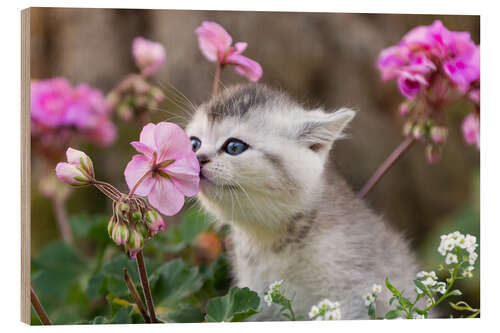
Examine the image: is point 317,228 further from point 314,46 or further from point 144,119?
point 314,46

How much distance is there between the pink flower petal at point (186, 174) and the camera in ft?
5.41

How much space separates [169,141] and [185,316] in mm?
512

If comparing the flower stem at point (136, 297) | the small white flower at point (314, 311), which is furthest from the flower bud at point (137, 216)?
the small white flower at point (314, 311)

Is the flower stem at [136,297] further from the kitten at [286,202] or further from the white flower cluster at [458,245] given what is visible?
the white flower cluster at [458,245]

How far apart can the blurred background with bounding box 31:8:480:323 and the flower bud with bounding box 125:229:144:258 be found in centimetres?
202

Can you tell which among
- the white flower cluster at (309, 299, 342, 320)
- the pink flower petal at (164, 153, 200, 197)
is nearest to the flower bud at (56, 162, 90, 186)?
the pink flower petal at (164, 153, 200, 197)

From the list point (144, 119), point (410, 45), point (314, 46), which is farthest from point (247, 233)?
point (314, 46)

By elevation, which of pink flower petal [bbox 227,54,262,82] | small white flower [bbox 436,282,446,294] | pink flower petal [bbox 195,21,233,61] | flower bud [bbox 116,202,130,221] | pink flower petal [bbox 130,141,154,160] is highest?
pink flower petal [bbox 195,21,233,61]

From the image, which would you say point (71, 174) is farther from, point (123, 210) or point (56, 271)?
point (56, 271)

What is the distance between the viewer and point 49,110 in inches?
90.0

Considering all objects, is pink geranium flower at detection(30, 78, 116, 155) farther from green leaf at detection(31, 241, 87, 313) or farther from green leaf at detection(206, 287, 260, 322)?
green leaf at detection(206, 287, 260, 322)

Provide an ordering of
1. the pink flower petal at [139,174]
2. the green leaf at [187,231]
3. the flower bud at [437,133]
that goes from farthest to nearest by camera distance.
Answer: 1. the green leaf at [187,231]
2. the flower bud at [437,133]
3. the pink flower petal at [139,174]

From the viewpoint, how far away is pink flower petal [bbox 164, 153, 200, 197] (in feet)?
5.41

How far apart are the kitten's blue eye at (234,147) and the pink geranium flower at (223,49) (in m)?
0.24
